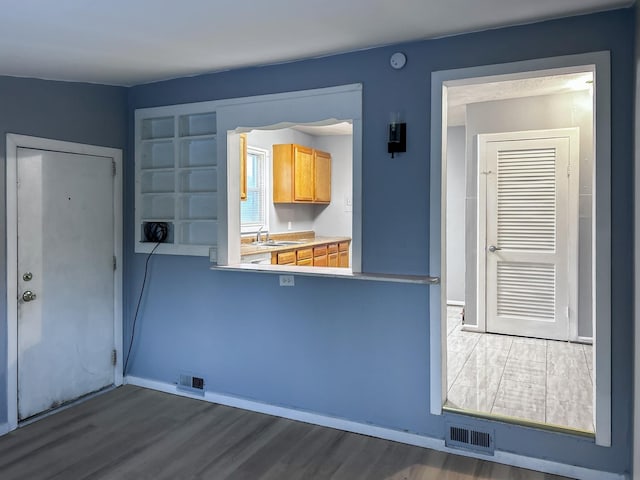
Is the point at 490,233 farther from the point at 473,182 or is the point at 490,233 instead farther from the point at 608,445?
the point at 608,445

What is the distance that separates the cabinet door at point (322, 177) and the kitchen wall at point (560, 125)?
2355 millimetres

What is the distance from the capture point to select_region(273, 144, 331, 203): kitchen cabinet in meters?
6.32

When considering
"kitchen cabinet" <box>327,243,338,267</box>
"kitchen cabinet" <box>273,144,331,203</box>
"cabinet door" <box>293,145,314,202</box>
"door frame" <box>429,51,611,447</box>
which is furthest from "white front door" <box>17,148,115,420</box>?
"kitchen cabinet" <box>327,243,338,267</box>

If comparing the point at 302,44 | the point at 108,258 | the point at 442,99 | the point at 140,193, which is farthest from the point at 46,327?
the point at 442,99

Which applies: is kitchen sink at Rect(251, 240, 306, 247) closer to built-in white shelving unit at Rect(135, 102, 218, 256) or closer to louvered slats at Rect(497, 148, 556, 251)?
built-in white shelving unit at Rect(135, 102, 218, 256)

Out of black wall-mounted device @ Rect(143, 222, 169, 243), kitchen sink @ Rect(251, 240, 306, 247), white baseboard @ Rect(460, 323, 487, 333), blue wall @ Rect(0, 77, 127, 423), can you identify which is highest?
blue wall @ Rect(0, 77, 127, 423)

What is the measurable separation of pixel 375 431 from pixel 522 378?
4.89 ft

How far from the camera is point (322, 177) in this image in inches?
281

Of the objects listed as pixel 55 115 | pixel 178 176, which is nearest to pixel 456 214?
pixel 178 176

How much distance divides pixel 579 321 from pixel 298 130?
428cm

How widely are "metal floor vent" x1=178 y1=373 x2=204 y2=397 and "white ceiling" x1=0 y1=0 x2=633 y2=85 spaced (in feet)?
7.36

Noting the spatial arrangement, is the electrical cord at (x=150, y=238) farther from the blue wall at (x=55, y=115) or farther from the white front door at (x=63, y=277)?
the blue wall at (x=55, y=115)

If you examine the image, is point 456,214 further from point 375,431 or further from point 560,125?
point 375,431

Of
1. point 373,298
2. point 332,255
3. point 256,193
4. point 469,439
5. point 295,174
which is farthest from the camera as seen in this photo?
point 332,255
